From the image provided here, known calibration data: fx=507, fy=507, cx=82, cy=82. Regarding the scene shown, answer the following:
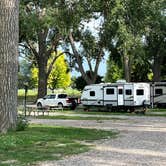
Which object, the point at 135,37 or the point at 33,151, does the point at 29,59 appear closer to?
the point at 135,37

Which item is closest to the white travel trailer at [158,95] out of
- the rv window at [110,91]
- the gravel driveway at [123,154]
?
the rv window at [110,91]

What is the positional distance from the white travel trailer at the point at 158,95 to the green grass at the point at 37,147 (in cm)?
3140

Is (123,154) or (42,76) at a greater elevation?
(42,76)

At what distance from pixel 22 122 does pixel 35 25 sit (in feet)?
98.0

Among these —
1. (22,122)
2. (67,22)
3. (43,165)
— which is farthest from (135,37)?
(43,165)

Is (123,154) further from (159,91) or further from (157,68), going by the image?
(157,68)

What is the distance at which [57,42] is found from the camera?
5809 cm

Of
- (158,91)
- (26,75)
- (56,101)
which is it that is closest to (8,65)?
(56,101)

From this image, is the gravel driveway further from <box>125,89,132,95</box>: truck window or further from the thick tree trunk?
the thick tree trunk

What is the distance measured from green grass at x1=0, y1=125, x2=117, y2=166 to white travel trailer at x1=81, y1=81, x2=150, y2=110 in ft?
78.8

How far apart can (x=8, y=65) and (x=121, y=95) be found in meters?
25.9

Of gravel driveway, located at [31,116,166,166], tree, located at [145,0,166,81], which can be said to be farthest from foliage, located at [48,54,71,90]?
gravel driveway, located at [31,116,166,166]

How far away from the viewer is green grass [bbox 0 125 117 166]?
469 inches

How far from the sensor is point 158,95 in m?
49.2
